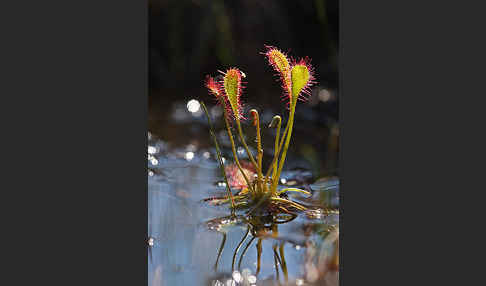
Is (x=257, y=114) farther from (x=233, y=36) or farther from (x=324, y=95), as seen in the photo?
(x=324, y=95)

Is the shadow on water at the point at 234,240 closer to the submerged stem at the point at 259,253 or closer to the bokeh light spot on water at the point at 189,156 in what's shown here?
the submerged stem at the point at 259,253

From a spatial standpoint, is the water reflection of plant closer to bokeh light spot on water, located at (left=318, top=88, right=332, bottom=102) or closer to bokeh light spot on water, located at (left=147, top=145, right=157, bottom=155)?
bokeh light spot on water, located at (left=147, top=145, right=157, bottom=155)

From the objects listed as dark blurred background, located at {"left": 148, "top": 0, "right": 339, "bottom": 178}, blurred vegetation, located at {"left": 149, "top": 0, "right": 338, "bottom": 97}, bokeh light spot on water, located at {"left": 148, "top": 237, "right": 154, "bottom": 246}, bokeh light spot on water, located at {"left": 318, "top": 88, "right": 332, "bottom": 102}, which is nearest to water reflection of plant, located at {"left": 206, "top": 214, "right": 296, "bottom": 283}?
bokeh light spot on water, located at {"left": 148, "top": 237, "right": 154, "bottom": 246}

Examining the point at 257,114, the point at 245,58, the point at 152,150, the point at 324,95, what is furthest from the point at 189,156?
the point at 324,95

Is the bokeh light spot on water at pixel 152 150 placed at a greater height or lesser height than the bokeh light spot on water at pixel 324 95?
lesser

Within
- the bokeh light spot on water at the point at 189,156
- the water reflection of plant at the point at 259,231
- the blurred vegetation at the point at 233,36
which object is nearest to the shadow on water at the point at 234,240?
the water reflection of plant at the point at 259,231

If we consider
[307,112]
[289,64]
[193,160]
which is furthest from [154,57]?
[289,64]
